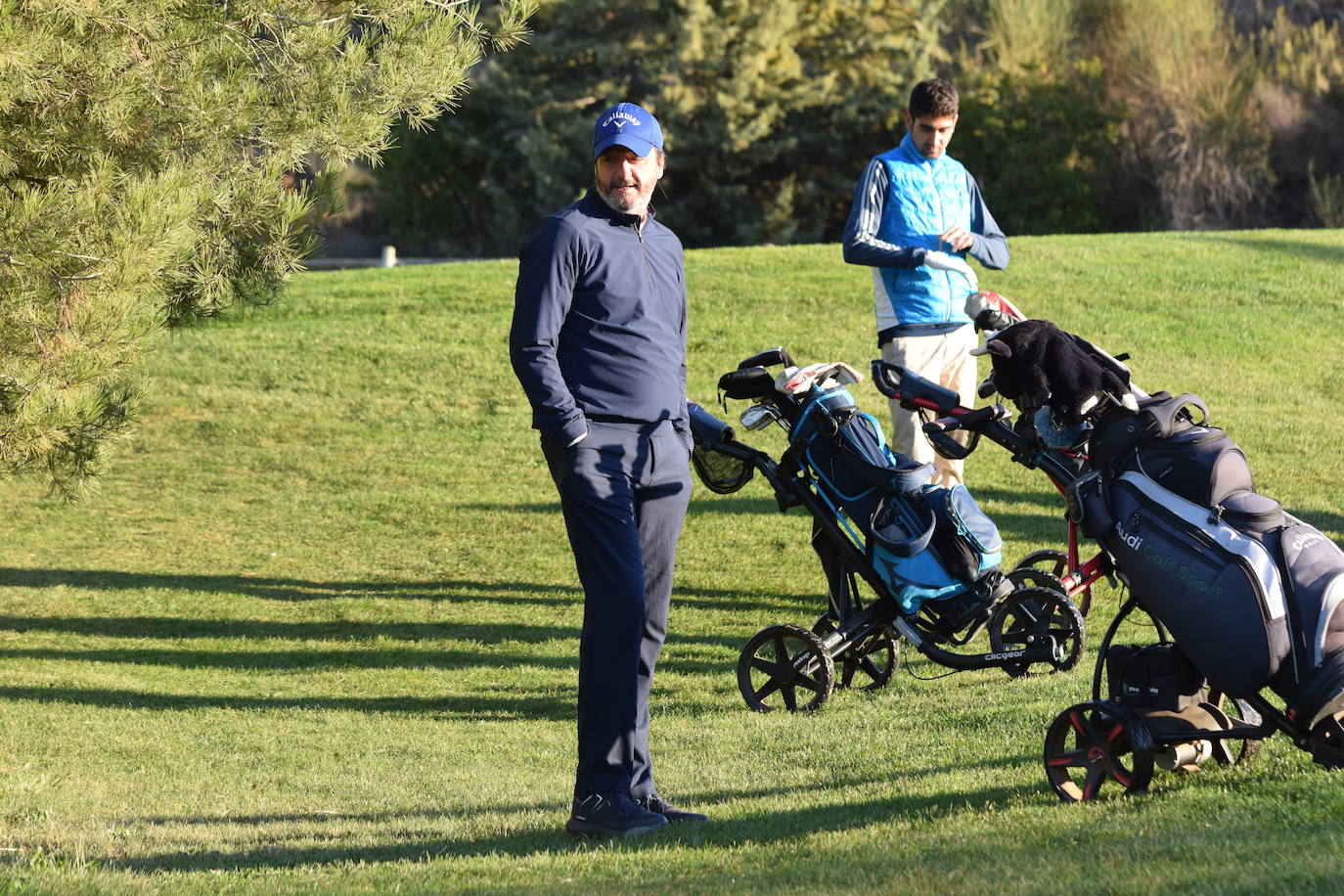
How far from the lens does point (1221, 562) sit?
4344 millimetres

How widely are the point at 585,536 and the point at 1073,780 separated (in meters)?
1.70

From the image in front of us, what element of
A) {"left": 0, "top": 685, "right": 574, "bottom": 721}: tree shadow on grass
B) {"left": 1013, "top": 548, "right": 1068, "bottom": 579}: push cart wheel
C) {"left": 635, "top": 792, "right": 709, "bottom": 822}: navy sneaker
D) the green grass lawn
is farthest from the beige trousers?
{"left": 635, "top": 792, "right": 709, "bottom": 822}: navy sneaker

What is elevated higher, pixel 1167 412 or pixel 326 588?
pixel 1167 412

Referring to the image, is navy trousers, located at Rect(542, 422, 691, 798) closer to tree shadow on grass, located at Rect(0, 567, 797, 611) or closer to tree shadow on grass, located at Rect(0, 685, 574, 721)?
tree shadow on grass, located at Rect(0, 685, 574, 721)

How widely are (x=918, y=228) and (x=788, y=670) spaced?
234 centimetres

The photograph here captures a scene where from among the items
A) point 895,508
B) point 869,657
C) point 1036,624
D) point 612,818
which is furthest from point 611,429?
point 869,657

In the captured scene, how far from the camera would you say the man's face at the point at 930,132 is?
7504 millimetres

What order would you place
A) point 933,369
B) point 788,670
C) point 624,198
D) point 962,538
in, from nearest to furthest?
point 624,198 → point 962,538 → point 788,670 → point 933,369

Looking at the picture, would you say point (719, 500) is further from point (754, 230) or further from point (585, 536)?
point (754, 230)

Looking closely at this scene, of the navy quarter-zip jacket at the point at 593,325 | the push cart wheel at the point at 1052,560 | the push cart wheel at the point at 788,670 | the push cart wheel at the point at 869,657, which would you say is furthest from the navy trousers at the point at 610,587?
the push cart wheel at the point at 1052,560

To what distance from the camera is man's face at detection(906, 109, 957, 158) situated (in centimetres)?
750

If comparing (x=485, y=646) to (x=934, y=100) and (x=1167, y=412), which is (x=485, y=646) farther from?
(x=1167, y=412)

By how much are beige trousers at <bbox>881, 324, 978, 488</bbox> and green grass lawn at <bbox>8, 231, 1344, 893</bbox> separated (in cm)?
125

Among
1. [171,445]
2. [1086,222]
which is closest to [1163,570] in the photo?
[171,445]
